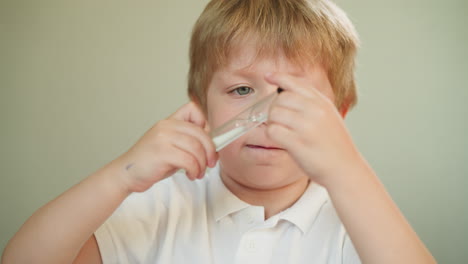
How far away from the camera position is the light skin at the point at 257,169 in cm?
50

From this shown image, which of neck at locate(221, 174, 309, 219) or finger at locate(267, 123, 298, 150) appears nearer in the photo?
finger at locate(267, 123, 298, 150)

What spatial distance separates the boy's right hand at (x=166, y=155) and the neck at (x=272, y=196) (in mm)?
191

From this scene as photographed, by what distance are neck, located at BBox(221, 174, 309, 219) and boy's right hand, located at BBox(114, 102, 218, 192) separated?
191 mm

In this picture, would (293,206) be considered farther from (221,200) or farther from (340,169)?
(340,169)

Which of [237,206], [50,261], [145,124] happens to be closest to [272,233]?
[237,206]

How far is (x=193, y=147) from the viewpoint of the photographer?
59 centimetres

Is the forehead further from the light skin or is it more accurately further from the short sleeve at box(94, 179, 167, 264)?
the short sleeve at box(94, 179, 167, 264)

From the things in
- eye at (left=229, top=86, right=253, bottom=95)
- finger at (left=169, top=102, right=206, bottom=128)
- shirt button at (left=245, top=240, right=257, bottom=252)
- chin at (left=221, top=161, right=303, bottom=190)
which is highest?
eye at (left=229, top=86, right=253, bottom=95)

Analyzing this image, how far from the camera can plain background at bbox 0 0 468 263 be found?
121cm

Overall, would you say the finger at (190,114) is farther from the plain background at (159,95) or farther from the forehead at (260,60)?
the plain background at (159,95)

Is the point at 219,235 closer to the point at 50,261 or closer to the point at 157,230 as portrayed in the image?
the point at 157,230

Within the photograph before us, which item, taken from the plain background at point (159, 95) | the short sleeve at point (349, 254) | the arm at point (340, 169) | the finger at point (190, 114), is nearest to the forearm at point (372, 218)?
the arm at point (340, 169)

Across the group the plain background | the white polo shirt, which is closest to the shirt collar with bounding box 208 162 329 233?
the white polo shirt

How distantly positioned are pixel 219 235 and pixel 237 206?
5 centimetres
